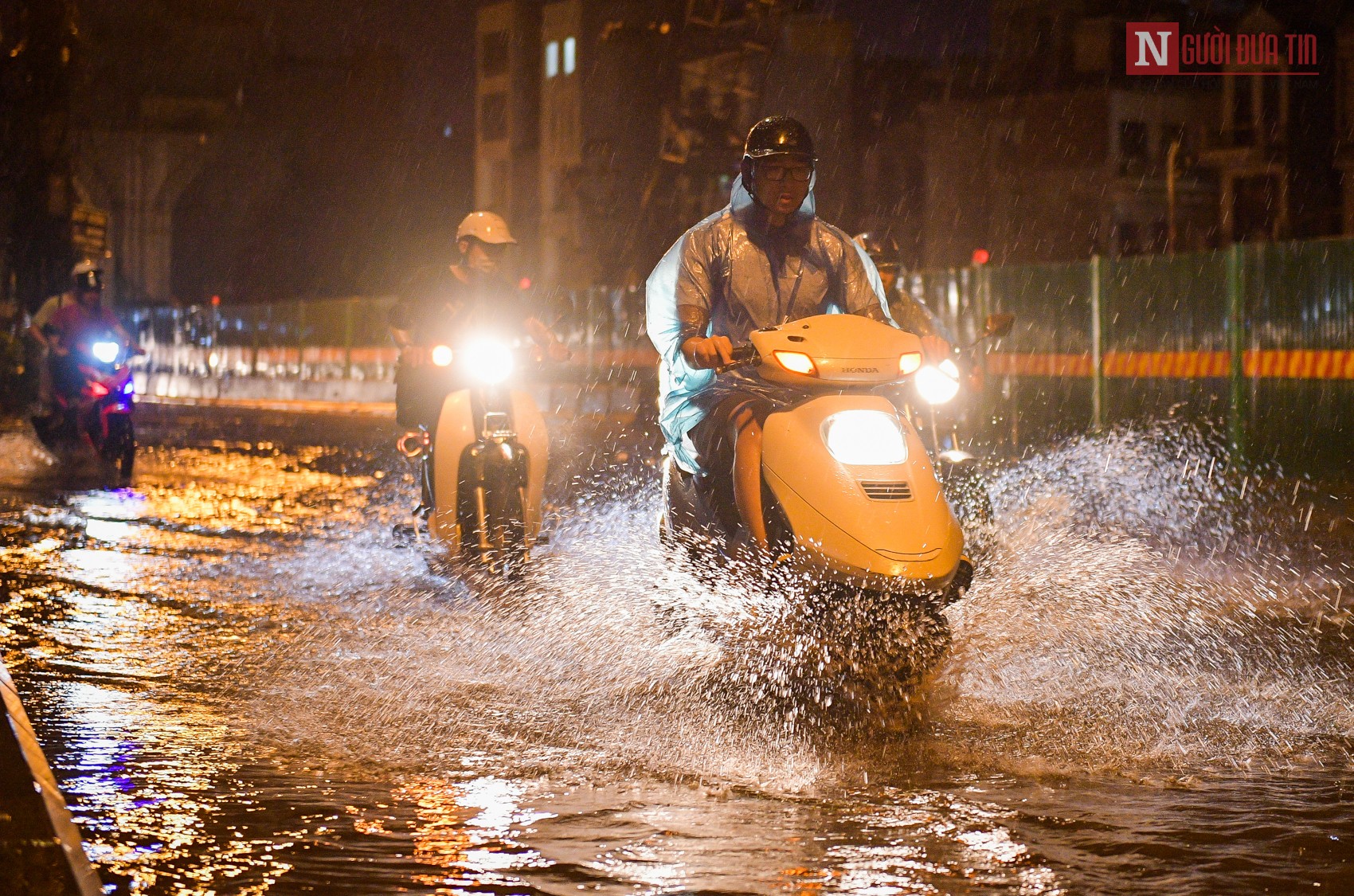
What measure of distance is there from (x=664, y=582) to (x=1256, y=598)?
3.34 meters

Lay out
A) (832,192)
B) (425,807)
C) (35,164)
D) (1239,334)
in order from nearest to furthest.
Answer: (425,807), (1239,334), (35,164), (832,192)

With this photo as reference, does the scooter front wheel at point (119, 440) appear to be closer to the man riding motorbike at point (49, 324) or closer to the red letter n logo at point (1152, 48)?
the man riding motorbike at point (49, 324)

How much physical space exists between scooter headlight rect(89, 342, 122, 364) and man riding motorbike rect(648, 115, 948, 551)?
9.58 m

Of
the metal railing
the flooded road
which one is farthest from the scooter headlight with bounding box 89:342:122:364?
the metal railing

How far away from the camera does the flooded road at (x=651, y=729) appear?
3.79m

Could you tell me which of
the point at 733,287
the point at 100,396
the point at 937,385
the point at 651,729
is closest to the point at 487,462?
the point at 937,385

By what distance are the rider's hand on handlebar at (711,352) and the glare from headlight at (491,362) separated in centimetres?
309

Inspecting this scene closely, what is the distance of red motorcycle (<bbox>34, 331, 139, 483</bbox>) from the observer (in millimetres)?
14586

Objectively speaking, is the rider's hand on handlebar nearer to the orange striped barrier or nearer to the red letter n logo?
the orange striped barrier

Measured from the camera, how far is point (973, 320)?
756 inches

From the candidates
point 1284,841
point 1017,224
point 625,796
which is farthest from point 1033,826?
point 1017,224

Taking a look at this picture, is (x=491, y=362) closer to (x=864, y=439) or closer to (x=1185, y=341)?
(x=864, y=439)

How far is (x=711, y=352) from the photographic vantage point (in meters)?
5.51

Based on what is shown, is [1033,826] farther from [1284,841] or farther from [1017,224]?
[1017,224]
